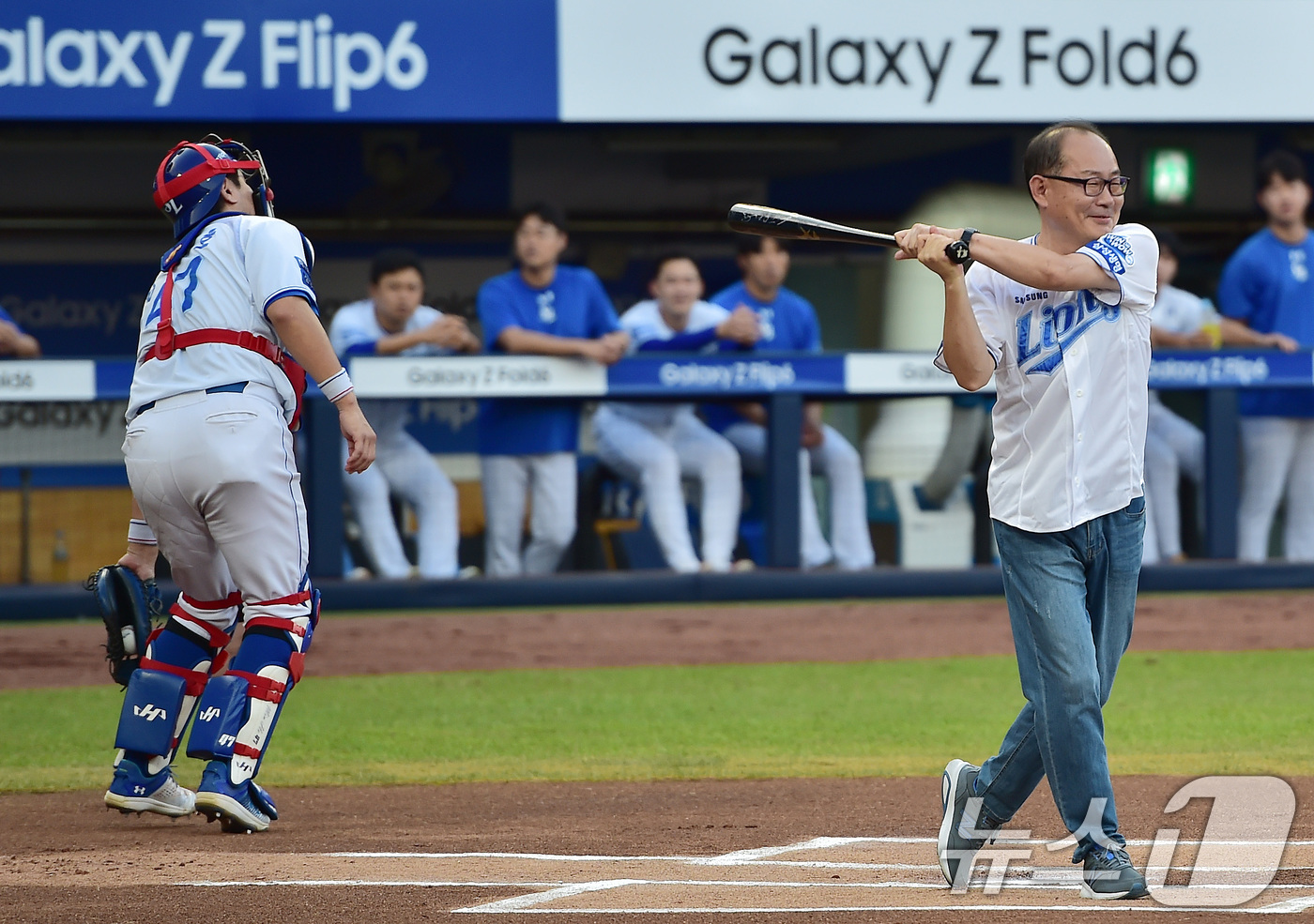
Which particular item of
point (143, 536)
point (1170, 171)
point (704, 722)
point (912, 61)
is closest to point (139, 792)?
point (143, 536)

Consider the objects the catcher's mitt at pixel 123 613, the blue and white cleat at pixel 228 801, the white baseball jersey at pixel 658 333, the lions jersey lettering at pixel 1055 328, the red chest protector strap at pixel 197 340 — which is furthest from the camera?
the white baseball jersey at pixel 658 333

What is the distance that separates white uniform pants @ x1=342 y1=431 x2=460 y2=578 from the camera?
32.8 feet

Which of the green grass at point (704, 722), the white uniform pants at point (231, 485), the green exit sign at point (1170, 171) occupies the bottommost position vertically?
the green grass at point (704, 722)

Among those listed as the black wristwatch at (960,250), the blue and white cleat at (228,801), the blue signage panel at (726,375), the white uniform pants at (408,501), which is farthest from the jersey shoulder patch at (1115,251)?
the blue signage panel at (726,375)

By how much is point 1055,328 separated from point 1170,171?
9.19 m

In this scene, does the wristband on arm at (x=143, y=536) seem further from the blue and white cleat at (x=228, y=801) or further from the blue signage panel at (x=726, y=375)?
the blue signage panel at (x=726, y=375)

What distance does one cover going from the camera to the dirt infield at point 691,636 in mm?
8695

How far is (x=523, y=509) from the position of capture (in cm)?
1027

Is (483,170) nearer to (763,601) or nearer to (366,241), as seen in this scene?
(366,241)

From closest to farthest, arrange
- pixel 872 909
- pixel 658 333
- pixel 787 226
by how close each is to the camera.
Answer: pixel 872 909, pixel 787 226, pixel 658 333

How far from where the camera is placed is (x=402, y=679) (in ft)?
26.8

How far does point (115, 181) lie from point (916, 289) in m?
5.64

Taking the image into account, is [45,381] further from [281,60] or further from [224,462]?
[224,462]

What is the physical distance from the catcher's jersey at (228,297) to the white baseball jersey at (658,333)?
538 centimetres
